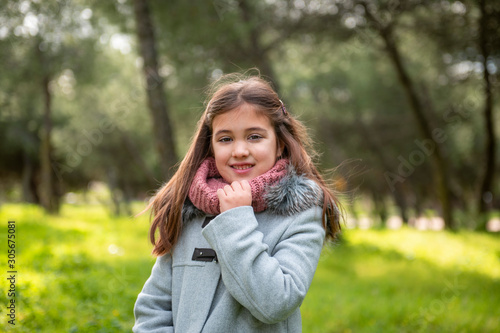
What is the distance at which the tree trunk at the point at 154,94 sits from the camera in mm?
6137

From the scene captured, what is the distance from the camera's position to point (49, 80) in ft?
44.8

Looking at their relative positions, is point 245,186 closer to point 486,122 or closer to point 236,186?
point 236,186

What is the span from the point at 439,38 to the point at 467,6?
1618mm

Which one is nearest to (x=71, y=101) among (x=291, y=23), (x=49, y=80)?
(x=49, y=80)

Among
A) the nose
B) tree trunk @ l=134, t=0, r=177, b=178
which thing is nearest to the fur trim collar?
the nose

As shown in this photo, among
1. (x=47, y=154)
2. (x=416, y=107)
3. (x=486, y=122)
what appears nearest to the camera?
(x=416, y=107)

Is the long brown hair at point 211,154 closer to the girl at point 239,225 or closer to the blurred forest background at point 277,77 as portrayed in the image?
the girl at point 239,225

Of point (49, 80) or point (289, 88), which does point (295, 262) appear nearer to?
point (49, 80)

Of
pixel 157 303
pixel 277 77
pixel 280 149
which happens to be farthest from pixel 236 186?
pixel 277 77

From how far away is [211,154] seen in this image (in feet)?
7.45

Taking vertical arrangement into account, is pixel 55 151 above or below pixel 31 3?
below

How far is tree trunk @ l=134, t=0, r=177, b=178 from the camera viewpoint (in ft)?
20.1

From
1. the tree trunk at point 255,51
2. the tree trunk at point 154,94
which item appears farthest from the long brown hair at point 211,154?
the tree trunk at point 255,51

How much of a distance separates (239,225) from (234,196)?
147 millimetres
